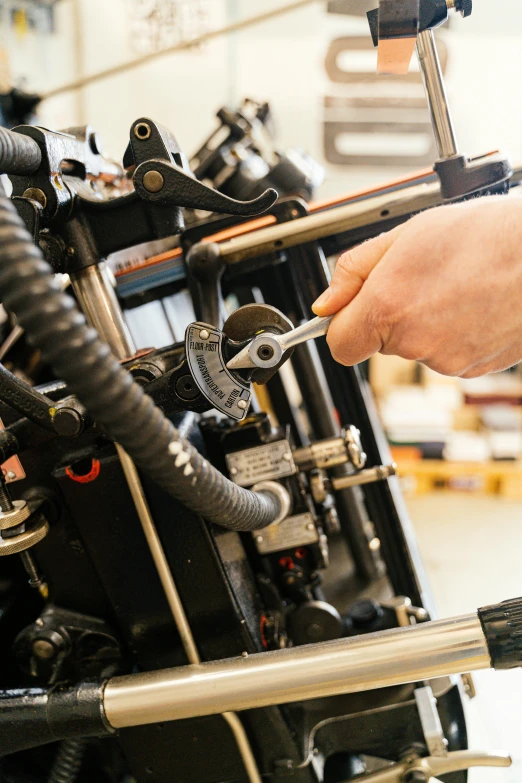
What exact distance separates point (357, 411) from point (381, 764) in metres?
0.64

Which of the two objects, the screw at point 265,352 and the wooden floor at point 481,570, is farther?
the wooden floor at point 481,570

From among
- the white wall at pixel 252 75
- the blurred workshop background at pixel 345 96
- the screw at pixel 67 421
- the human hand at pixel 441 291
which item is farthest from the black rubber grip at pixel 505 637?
the white wall at pixel 252 75

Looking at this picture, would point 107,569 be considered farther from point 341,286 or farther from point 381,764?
point 381,764

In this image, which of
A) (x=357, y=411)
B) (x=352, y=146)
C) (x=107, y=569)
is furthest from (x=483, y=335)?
(x=352, y=146)

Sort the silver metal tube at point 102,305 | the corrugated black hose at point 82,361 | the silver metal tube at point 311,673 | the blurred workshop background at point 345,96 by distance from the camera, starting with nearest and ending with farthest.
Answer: the corrugated black hose at point 82,361
the silver metal tube at point 311,673
the silver metal tube at point 102,305
the blurred workshop background at point 345,96

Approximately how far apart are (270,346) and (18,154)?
33 centimetres

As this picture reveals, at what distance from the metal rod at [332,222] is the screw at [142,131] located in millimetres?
262

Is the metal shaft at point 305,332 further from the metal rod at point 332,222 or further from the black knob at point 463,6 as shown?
→ the black knob at point 463,6

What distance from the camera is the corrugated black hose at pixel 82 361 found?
0.37m

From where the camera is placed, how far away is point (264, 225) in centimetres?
92

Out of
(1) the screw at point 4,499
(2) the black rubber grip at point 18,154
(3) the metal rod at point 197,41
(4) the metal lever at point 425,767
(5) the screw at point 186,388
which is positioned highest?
(3) the metal rod at point 197,41

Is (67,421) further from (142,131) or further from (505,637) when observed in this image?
(505,637)

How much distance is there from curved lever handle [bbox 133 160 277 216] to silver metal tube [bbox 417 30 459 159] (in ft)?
1.00

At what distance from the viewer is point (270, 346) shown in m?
0.59
